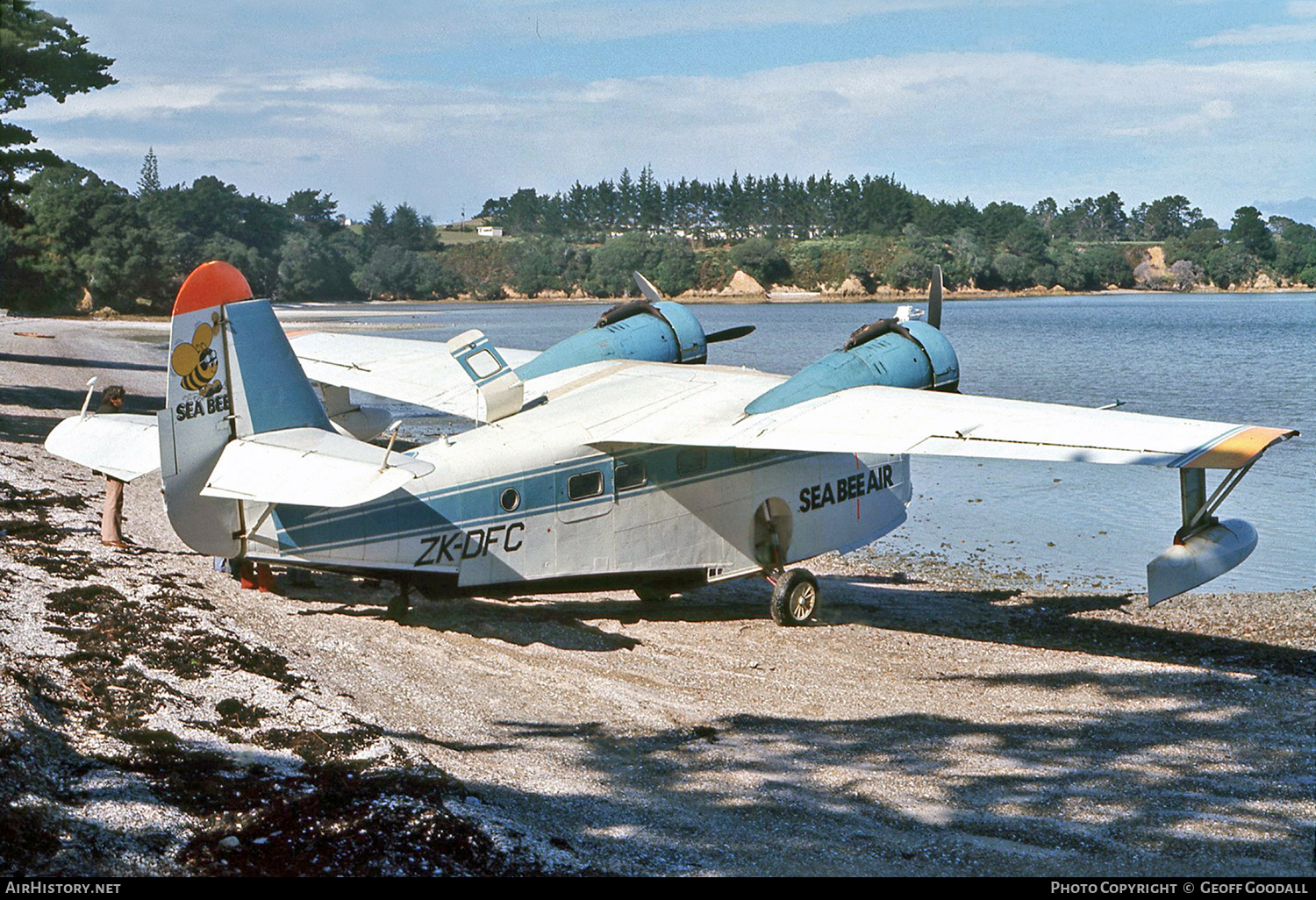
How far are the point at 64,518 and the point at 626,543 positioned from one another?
300 inches

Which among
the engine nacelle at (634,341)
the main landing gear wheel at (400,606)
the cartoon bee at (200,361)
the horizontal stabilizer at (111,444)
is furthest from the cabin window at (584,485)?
the horizontal stabilizer at (111,444)

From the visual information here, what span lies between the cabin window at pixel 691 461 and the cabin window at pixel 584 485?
111cm

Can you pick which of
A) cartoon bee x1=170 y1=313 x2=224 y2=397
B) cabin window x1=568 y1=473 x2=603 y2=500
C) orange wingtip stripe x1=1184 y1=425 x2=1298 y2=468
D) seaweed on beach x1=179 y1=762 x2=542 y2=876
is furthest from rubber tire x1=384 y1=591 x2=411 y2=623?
orange wingtip stripe x1=1184 y1=425 x2=1298 y2=468

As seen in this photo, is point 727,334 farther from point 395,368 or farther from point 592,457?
point 592,457

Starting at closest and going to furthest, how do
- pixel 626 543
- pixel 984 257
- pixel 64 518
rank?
pixel 626 543 → pixel 64 518 → pixel 984 257

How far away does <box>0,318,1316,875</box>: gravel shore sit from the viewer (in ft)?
20.3

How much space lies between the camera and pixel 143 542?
14.0 metres

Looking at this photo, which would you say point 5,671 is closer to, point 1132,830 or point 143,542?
point 143,542

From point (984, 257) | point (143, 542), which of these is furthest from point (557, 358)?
point (984, 257)

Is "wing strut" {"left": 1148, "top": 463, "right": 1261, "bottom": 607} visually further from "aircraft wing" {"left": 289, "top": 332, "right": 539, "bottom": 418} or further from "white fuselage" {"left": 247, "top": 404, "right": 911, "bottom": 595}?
"aircraft wing" {"left": 289, "top": 332, "right": 539, "bottom": 418}

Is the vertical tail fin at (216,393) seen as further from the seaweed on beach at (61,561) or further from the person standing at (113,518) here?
the person standing at (113,518)

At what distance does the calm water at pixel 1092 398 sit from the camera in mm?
18953

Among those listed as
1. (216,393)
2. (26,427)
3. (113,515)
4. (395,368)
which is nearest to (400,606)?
(216,393)

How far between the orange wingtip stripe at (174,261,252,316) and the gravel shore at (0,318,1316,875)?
9.43 feet
